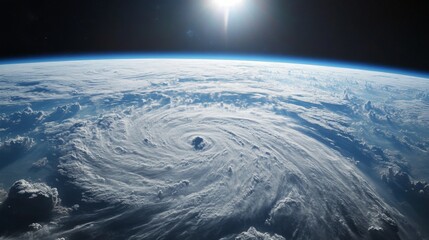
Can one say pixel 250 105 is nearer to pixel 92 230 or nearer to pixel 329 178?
pixel 329 178

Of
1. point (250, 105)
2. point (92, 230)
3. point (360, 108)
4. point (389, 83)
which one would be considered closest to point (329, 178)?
point (92, 230)

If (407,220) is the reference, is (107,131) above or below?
above

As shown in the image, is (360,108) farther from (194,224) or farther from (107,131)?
(107,131)

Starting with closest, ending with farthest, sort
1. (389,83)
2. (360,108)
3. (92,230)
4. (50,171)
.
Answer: (92,230)
(50,171)
(360,108)
(389,83)

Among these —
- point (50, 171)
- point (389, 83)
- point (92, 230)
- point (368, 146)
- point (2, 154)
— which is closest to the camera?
point (92, 230)

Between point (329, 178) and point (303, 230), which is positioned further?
point (329, 178)

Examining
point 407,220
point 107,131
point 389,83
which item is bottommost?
point 407,220

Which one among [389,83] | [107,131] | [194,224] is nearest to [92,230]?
[194,224]
